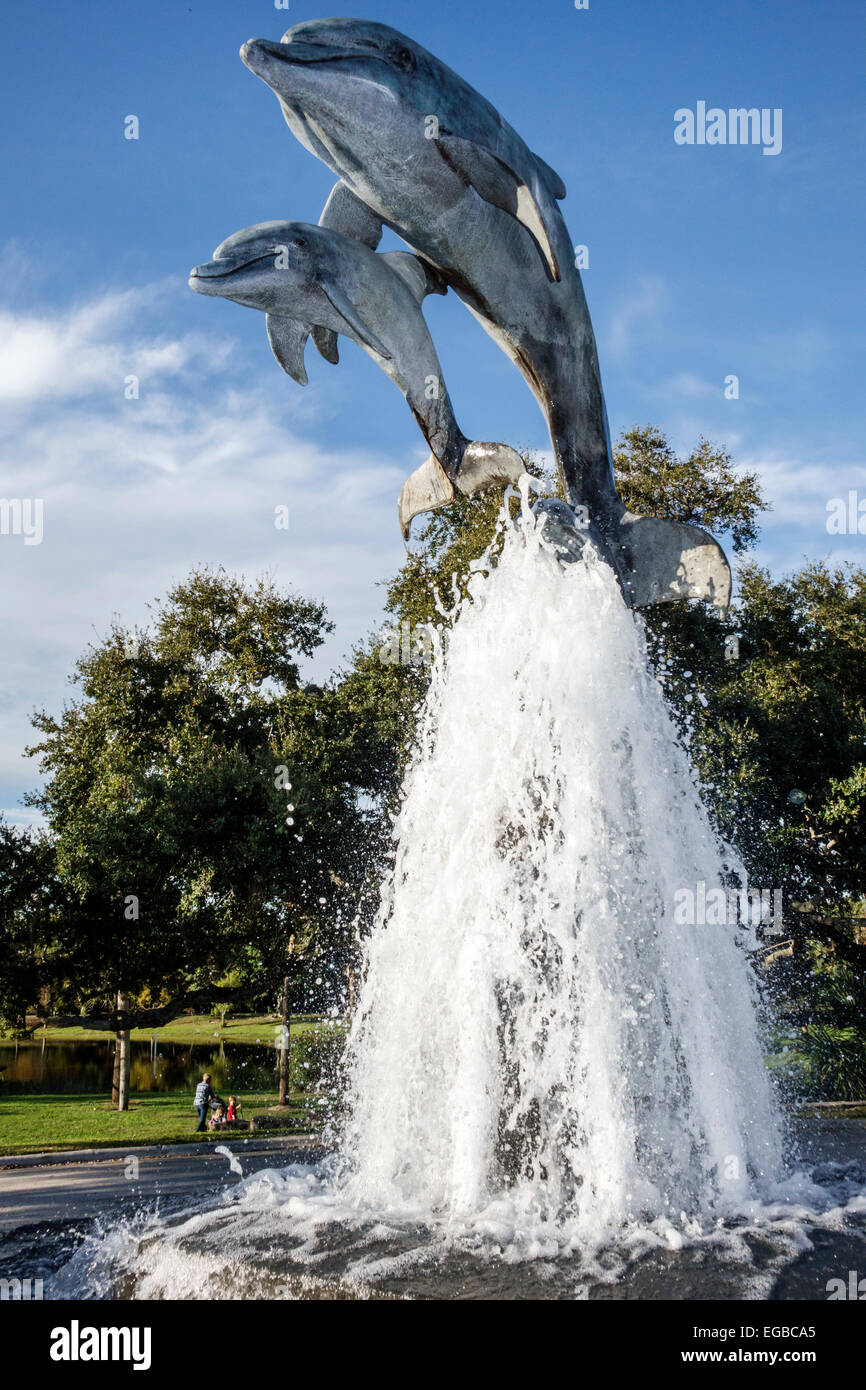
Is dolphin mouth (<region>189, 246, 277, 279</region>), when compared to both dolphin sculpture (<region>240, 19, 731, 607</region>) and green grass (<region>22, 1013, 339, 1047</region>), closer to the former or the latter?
dolphin sculpture (<region>240, 19, 731, 607</region>)

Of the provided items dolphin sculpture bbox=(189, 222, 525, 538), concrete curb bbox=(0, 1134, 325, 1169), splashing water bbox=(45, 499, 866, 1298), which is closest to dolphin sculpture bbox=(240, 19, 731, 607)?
dolphin sculpture bbox=(189, 222, 525, 538)

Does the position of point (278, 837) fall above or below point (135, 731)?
below

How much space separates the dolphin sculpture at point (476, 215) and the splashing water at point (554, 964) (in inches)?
28.4

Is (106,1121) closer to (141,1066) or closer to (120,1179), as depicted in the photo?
(120,1179)

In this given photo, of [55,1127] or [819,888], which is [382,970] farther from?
[55,1127]

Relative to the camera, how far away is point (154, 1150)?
50.5ft

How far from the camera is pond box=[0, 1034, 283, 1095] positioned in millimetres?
35625

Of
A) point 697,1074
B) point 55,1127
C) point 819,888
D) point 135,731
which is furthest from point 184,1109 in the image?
point 697,1074

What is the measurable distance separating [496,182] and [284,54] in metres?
1.51

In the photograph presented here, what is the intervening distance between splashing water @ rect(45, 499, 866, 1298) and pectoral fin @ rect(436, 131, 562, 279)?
2.15 meters

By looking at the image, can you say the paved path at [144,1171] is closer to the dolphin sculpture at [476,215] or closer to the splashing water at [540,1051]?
the splashing water at [540,1051]

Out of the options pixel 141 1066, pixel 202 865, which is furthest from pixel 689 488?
pixel 141 1066

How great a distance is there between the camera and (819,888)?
1953 cm
